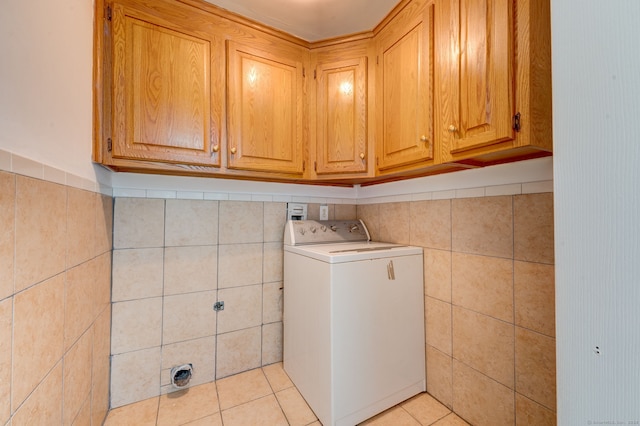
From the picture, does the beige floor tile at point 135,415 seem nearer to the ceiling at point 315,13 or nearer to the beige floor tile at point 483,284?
the beige floor tile at point 483,284

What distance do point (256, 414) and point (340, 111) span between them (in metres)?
1.70

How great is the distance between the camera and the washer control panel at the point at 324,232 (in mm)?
1608

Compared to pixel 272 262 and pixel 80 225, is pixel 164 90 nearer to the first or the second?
pixel 80 225

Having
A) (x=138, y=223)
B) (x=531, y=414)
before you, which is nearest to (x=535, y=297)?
(x=531, y=414)

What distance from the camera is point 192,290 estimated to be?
1.49 meters

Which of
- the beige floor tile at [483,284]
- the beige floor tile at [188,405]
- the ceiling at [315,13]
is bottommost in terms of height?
the beige floor tile at [188,405]

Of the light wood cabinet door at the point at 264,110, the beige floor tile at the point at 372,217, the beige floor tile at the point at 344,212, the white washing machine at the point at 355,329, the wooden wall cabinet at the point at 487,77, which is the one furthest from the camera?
the beige floor tile at the point at 344,212

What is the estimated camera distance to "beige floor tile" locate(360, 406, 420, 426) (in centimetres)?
123

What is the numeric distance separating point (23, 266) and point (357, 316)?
115cm

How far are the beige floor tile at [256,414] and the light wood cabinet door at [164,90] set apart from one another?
1287 millimetres

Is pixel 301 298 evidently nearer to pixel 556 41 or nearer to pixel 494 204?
pixel 494 204

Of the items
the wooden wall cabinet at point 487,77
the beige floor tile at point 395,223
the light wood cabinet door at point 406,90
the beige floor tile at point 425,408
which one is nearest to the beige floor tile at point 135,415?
the beige floor tile at point 425,408

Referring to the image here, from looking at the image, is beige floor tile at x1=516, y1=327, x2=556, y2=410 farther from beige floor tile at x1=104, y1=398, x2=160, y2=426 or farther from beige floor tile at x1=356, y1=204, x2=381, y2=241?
beige floor tile at x1=104, y1=398, x2=160, y2=426

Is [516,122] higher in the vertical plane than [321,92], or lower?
lower
